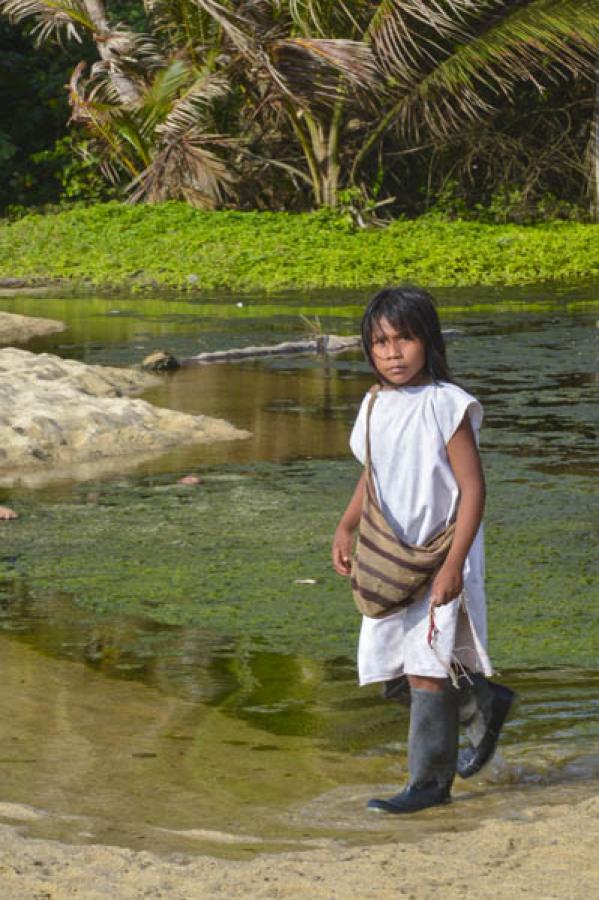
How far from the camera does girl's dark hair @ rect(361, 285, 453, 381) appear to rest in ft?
12.9

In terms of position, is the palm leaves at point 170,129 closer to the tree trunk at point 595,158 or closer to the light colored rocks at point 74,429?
the tree trunk at point 595,158

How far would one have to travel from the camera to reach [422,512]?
390 centimetres

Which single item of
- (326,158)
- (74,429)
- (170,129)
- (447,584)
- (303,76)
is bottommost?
(74,429)

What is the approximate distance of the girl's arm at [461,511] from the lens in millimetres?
3807

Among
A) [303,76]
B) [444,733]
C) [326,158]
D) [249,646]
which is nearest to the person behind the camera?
[444,733]

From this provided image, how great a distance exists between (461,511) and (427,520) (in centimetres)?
11

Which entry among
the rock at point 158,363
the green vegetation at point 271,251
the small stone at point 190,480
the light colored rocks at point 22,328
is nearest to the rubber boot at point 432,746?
the small stone at point 190,480

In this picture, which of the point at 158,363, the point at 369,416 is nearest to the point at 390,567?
the point at 369,416

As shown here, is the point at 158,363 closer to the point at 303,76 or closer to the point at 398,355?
the point at 398,355

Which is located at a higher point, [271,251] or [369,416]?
[369,416]

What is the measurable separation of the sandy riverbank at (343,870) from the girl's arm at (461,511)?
56 cm

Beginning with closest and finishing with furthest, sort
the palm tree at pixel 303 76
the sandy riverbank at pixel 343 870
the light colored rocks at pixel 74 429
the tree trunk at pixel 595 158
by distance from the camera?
the sandy riverbank at pixel 343 870 → the light colored rocks at pixel 74 429 → the palm tree at pixel 303 76 → the tree trunk at pixel 595 158

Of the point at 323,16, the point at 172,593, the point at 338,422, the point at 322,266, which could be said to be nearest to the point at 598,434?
the point at 338,422

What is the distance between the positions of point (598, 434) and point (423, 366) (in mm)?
5108
